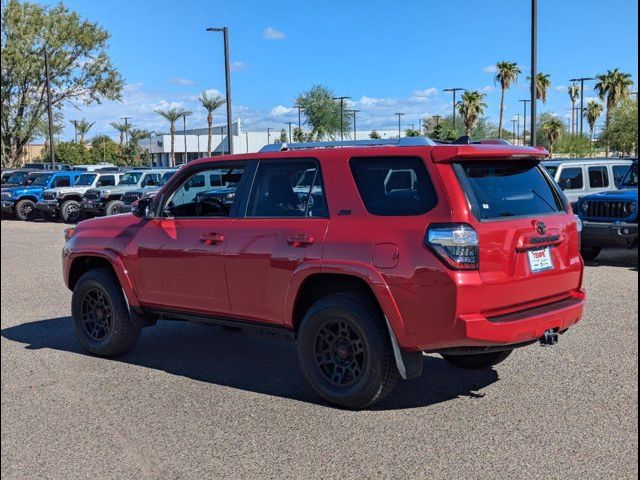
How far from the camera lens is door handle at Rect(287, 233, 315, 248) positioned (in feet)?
16.8

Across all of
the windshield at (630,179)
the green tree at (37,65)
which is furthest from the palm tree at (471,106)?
the windshield at (630,179)

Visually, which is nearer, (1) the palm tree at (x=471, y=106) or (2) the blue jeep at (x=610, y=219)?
(2) the blue jeep at (x=610, y=219)

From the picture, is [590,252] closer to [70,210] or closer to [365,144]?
[365,144]

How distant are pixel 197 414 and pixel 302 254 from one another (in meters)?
1.35

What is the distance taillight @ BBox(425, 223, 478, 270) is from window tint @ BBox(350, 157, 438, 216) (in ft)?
0.80

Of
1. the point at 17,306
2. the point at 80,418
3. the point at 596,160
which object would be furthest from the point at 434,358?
the point at 596,160

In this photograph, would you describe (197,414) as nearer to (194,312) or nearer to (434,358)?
(194,312)

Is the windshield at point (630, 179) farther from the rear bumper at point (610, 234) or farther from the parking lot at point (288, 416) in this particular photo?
the parking lot at point (288, 416)

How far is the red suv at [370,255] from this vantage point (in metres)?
4.59

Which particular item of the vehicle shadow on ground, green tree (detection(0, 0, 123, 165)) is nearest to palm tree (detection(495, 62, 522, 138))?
green tree (detection(0, 0, 123, 165))

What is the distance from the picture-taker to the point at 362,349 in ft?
16.2

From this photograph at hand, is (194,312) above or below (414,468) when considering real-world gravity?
above

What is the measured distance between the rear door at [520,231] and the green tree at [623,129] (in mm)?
44345

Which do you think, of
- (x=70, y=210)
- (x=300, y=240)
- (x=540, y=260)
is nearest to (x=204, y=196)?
(x=300, y=240)
